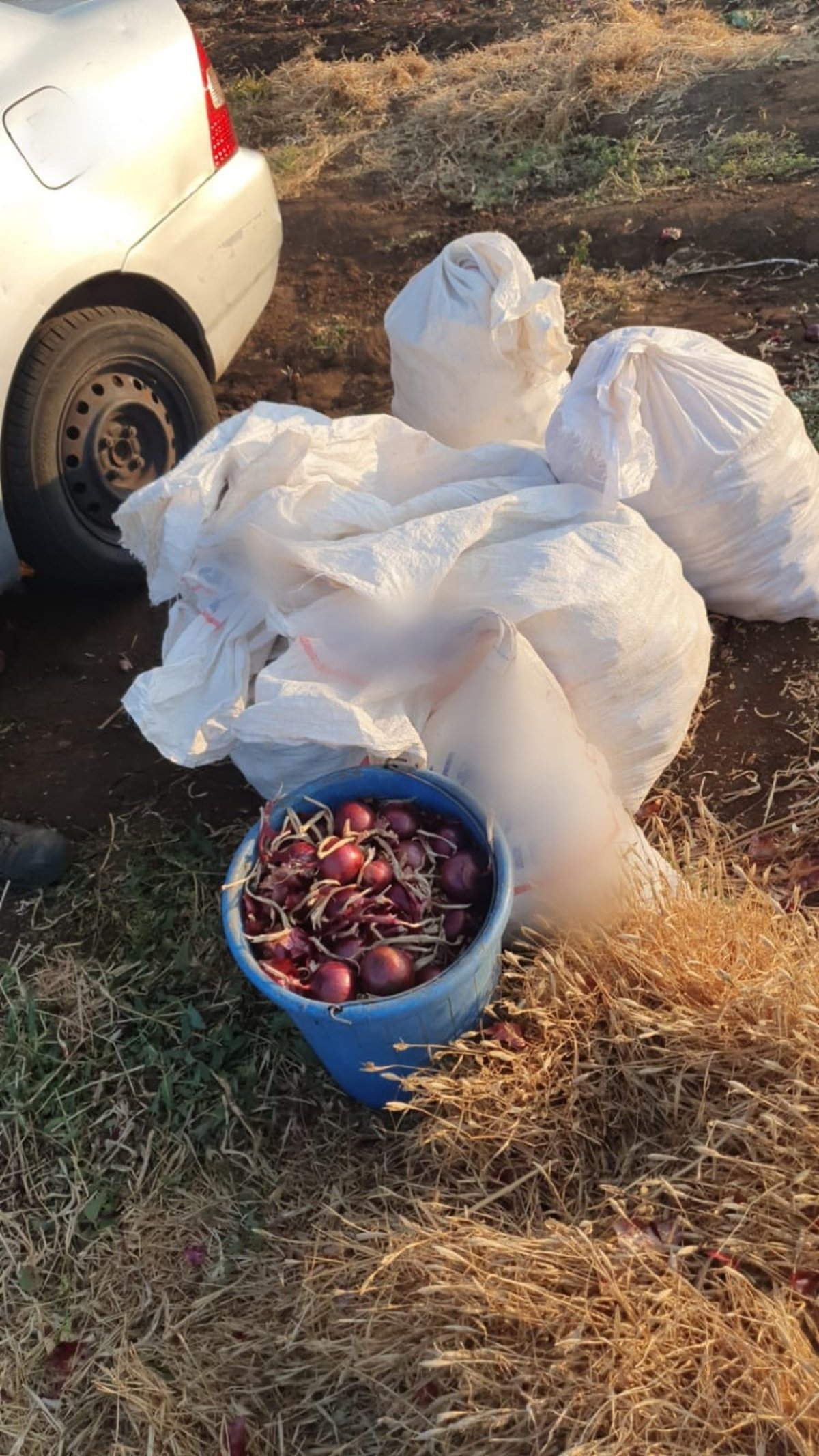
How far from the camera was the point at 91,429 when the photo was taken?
321 centimetres

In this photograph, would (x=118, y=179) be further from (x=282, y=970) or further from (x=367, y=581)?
(x=282, y=970)

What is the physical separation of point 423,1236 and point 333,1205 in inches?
9.8

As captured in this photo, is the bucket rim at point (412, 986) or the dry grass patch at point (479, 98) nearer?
the bucket rim at point (412, 986)

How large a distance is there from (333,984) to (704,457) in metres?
1.64

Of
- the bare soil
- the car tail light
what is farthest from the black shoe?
the bare soil

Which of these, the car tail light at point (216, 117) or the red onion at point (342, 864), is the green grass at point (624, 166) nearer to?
the car tail light at point (216, 117)

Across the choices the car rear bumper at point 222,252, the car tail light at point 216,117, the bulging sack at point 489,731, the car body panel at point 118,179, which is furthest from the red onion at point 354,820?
the car tail light at point 216,117

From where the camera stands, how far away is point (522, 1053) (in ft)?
6.67

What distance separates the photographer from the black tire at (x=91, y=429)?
Answer: 3055 millimetres

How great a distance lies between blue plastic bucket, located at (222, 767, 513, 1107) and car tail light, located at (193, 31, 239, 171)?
2.38 m

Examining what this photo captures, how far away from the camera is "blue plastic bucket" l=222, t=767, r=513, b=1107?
187 cm

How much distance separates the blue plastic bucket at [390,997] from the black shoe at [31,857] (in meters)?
0.85

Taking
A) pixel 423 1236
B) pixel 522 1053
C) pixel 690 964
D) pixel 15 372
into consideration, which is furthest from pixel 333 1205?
pixel 15 372

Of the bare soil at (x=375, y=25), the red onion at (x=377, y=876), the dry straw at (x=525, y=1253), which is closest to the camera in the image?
the dry straw at (x=525, y=1253)
